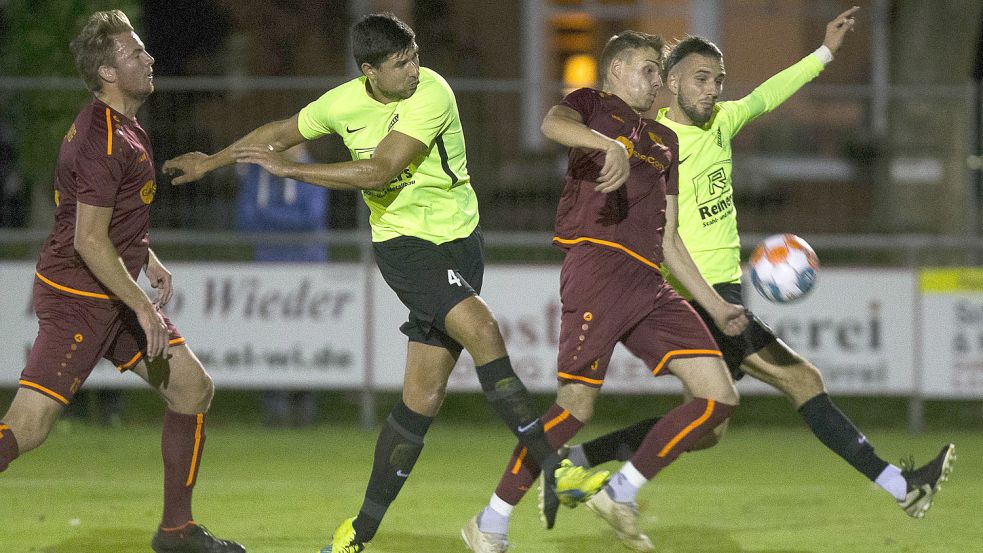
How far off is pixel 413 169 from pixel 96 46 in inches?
56.3

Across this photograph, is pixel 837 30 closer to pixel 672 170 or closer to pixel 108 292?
pixel 672 170

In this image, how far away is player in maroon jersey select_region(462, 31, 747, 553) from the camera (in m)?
6.20

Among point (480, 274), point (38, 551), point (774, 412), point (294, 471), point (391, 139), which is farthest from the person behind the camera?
point (774, 412)

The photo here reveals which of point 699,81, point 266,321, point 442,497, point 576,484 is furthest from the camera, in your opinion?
point 266,321

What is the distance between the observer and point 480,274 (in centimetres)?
634

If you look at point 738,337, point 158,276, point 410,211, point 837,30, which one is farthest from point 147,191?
point 837,30

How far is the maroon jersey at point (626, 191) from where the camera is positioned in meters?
6.26

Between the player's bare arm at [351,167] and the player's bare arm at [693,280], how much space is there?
125cm

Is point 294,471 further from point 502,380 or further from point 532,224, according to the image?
point 532,224

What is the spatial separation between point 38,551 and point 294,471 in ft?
9.03

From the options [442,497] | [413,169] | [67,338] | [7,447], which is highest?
[413,169]

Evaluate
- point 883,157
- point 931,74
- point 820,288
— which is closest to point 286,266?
point 820,288

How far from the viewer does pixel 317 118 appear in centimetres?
629

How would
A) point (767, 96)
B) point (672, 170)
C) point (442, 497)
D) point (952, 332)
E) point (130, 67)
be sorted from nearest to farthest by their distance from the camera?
point (130, 67)
point (672, 170)
point (767, 96)
point (442, 497)
point (952, 332)
